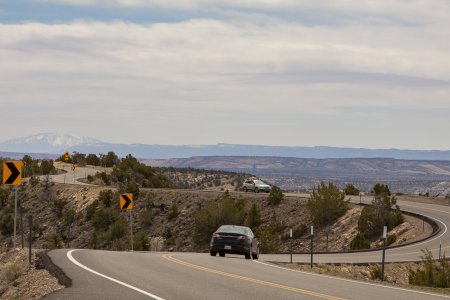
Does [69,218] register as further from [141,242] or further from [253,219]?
[253,219]

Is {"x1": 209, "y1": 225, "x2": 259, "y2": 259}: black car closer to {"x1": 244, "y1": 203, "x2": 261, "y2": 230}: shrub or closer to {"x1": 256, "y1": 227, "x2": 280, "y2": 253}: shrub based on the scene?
{"x1": 256, "y1": 227, "x2": 280, "y2": 253}: shrub

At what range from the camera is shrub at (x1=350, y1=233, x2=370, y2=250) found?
43.2 m

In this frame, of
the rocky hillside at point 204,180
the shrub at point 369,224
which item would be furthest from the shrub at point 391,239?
the rocky hillside at point 204,180

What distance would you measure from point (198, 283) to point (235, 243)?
36.1 feet

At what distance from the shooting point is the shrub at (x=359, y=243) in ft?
142

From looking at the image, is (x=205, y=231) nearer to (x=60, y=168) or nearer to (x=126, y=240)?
(x=126, y=240)

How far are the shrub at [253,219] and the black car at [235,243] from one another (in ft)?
91.4

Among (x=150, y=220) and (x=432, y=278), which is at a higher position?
(x=432, y=278)

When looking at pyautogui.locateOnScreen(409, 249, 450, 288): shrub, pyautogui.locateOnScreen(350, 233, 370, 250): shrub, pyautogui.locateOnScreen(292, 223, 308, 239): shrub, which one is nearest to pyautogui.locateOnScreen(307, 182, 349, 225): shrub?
pyautogui.locateOnScreen(292, 223, 308, 239): shrub

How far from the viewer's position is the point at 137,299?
45.2 feet

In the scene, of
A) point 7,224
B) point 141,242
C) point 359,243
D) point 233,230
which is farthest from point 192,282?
point 7,224

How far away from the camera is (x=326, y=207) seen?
5350cm

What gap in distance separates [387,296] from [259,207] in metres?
45.8

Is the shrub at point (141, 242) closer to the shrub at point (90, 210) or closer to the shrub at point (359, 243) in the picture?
the shrub at point (90, 210)
